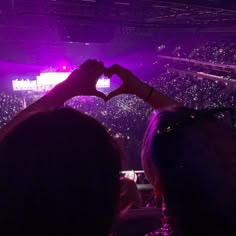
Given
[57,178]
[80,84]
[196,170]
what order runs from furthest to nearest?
1. [80,84]
2. [196,170]
3. [57,178]

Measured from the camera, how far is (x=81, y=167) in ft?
1.73

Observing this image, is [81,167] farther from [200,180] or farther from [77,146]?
[200,180]

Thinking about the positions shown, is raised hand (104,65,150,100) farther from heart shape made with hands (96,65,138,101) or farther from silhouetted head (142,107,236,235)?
silhouetted head (142,107,236,235)

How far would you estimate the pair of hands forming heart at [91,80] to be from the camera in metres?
1.16

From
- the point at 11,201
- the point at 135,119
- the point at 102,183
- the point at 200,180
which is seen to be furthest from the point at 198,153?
the point at 135,119

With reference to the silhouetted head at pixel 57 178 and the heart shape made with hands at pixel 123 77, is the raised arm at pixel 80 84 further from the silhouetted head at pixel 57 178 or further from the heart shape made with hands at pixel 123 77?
the silhouetted head at pixel 57 178

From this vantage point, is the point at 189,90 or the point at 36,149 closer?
the point at 36,149

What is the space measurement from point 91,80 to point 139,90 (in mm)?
162

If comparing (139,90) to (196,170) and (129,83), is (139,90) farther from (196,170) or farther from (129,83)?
(196,170)

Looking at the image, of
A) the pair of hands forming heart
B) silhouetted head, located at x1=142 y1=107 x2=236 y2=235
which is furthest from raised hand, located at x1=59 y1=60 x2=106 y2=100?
silhouetted head, located at x1=142 y1=107 x2=236 y2=235

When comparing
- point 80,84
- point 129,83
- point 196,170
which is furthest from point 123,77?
point 196,170

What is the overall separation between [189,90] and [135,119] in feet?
7.07

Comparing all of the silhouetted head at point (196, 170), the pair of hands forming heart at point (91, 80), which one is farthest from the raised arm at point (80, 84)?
the silhouetted head at point (196, 170)

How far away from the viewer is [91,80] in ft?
3.91
